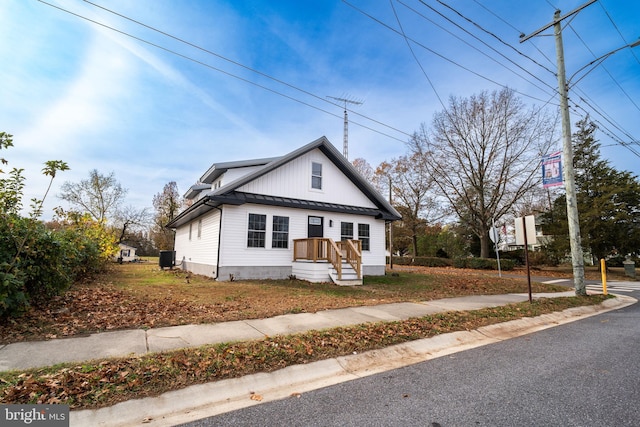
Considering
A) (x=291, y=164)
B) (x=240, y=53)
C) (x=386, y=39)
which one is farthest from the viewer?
(x=291, y=164)

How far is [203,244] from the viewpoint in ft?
48.0

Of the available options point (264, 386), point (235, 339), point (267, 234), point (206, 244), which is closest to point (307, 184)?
point (267, 234)

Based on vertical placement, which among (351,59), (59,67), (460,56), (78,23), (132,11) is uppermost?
(351,59)

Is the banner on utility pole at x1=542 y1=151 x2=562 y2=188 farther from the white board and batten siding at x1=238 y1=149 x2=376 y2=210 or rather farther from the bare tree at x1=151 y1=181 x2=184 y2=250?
the bare tree at x1=151 y1=181 x2=184 y2=250

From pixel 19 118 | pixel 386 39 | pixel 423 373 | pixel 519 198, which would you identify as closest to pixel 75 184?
pixel 19 118

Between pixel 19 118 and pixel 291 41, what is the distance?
8476mm

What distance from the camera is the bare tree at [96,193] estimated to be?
3341cm

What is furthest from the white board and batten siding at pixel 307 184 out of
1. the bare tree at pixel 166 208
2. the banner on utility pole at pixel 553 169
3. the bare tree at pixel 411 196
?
the bare tree at pixel 166 208

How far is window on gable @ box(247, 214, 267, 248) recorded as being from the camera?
502 inches

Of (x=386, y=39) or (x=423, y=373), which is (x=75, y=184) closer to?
(x=386, y=39)

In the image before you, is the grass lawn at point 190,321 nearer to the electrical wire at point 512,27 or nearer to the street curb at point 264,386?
the street curb at point 264,386

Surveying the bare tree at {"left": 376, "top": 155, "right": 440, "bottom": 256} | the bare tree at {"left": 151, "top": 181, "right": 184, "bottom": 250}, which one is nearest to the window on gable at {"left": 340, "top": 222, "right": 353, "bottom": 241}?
the bare tree at {"left": 376, "top": 155, "right": 440, "bottom": 256}

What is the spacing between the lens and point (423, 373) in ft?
12.7

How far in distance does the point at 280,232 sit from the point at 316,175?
3519 millimetres
